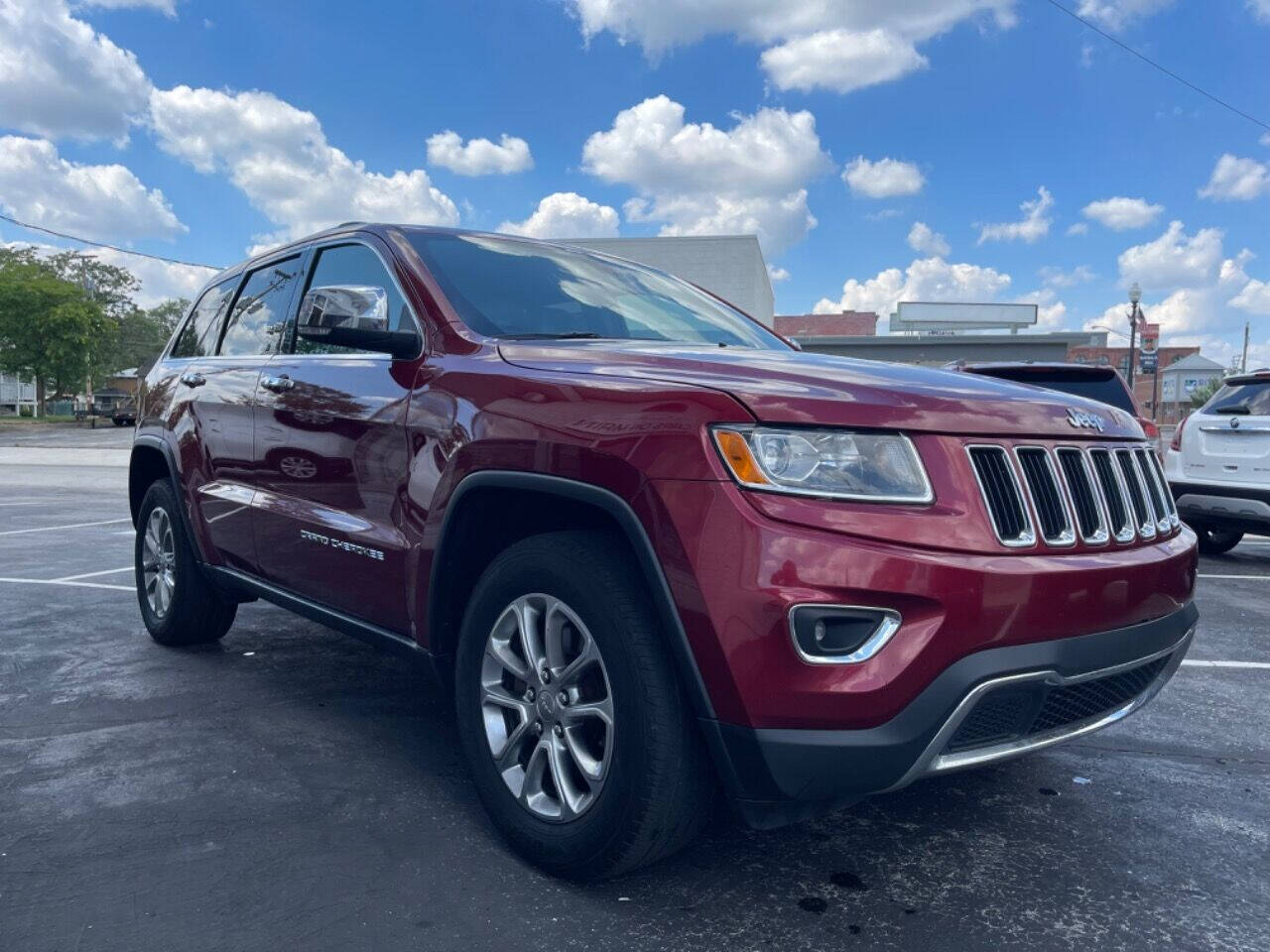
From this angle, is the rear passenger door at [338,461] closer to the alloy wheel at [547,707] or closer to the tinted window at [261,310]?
the tinted window at [261,310]

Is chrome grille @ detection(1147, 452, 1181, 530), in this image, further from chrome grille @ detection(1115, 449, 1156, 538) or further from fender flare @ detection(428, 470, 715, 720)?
fender flare @ detection(428, 470, 715, 720)

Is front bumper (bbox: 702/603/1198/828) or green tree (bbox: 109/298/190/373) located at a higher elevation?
green tree (bbox: 109/298/190/373)

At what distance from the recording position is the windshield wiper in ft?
10.6

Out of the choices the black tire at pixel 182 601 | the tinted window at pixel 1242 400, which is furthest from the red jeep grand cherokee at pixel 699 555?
the tinted window at pixel 1242 400

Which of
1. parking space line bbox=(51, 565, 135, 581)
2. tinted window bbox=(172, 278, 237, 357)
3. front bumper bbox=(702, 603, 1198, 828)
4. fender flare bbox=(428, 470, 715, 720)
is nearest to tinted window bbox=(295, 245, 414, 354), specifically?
fender flare bbox=(428, 470, 715, 720)

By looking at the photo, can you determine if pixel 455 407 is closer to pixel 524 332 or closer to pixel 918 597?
pixel 524 332

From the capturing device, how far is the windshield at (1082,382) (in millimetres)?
7711

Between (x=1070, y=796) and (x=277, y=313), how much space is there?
3487mm

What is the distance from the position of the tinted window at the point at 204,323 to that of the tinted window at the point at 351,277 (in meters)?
1.11

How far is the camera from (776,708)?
220cm

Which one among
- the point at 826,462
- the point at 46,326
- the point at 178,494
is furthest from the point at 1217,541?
the point at 46,326

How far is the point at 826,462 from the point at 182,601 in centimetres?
371

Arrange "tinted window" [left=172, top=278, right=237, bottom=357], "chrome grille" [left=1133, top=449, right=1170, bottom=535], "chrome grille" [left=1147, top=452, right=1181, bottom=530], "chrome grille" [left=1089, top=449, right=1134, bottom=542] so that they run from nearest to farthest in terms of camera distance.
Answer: "chrome grille" [left=1089, top=449, right=1134, bottom=542], "chrome grille" [left=1133, top=449, right=1170, bottom=535], "chrome grille" [left=1147, top=452, right=1181, bottom=530], "tinted window" [left=172, top=278, right=237, bottom=357]

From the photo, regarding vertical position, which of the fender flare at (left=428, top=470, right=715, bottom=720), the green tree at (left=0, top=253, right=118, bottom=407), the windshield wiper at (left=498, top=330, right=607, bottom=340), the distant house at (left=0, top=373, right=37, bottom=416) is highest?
the green tree at (left=0, top=253, right=118, bottom=407)
